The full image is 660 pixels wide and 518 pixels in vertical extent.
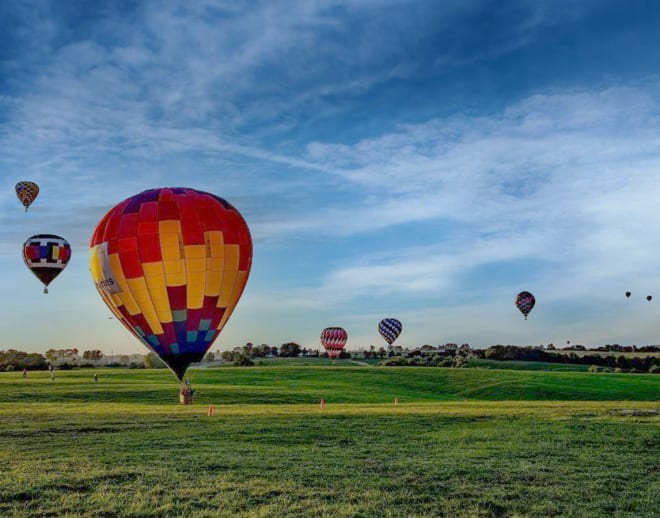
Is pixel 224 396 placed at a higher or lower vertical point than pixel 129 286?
lower

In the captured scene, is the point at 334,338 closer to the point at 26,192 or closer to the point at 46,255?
the point at 26,192

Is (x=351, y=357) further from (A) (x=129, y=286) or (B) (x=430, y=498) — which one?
(B) (x=430, y=498)

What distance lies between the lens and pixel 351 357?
12775cm

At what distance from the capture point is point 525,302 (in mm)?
87000

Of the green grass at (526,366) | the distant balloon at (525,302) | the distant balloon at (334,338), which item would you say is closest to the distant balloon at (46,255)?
the distant balloon at (525,302)

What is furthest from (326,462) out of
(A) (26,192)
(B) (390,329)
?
(B) (390,329)

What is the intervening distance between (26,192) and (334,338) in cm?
6331

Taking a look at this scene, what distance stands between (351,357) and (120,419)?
9817 cm

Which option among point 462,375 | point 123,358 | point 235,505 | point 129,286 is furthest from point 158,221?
point 123,358

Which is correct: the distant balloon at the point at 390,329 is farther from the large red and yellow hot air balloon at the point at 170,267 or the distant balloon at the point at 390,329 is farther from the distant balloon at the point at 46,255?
the large red and yellow hot air balloon at the point at 170,267

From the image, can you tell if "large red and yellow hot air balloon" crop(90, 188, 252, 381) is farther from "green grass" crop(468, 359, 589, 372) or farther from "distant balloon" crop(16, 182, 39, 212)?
"green grass" crop(468, 359, 589, 372)

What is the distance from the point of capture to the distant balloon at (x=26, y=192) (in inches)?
2571

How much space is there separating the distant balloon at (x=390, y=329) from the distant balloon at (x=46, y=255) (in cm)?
5743

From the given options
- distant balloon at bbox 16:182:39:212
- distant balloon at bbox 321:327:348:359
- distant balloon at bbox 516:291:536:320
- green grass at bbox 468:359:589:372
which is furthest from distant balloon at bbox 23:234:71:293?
distant balloon at bbox 321:327:348:359
